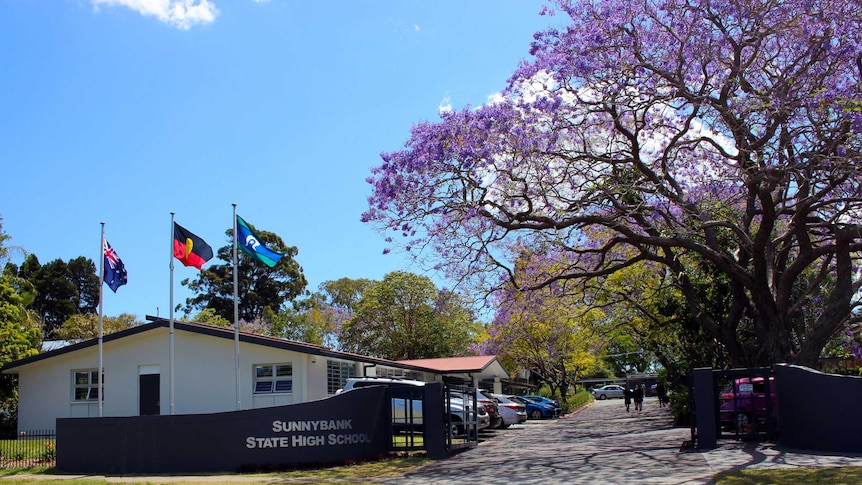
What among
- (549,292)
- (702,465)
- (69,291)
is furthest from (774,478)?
(69,291)

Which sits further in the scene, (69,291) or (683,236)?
(69,291)

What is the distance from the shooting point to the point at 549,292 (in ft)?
86.0

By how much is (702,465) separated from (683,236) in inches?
261

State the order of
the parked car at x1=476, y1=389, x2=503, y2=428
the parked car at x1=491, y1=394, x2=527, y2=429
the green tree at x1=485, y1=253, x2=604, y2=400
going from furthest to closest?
the green tree at x1=485, y1=253, x2=604, y2=400, the parked car at x1=491, y1=394, x2=527, y2=429, the parked car at x1=476, y1=389, x2=503, y2=428

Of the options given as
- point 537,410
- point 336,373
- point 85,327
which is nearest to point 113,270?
point 336,373

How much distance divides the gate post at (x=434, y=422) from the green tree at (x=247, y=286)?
49.4 meters

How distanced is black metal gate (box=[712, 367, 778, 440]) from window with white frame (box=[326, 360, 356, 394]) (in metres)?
13.5

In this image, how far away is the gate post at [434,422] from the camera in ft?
61.4

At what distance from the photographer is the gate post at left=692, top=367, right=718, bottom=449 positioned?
58.4 feet

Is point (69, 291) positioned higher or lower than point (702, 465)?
higher

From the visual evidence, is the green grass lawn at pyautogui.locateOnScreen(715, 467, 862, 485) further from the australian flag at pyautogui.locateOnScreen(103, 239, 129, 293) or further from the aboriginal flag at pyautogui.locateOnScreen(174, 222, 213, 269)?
the australian flag at pyautogui.locateOnScreen(103, 239, 129, 293)

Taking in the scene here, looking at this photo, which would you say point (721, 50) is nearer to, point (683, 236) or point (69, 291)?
point (683, 236)

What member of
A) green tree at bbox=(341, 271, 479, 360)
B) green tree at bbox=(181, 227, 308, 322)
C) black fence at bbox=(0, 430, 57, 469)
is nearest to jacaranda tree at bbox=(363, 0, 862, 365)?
black fence at bbox=(0, 430, 57, 469)

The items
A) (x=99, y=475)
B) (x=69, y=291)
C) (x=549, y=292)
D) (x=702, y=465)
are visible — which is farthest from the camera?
(x=69, y=291)
